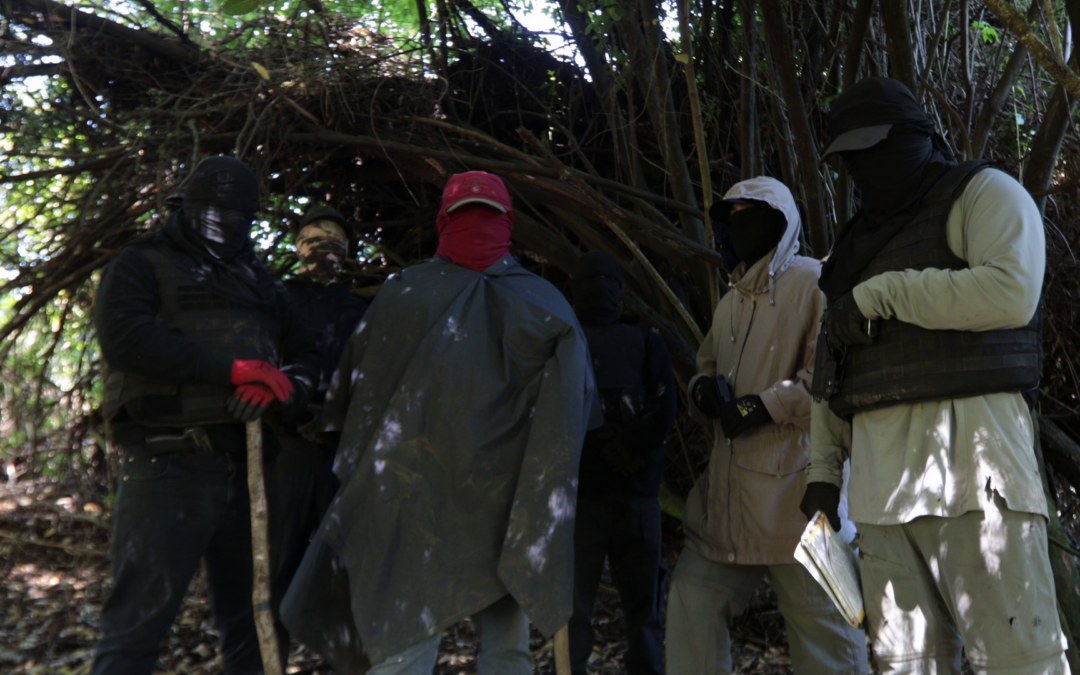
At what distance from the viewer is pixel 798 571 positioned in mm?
2777

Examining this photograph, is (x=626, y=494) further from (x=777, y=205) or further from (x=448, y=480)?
(x=777, y=205)

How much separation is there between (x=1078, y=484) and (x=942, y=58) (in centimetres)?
205

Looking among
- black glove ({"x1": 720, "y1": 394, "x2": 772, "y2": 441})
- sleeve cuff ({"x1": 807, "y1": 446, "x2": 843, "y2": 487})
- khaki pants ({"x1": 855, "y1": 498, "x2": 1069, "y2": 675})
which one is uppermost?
black glove ({"x1": 720, "y1": 394, "x2": 772, "y2": 441})

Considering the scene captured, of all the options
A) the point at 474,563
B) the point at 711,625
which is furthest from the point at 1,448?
the point at 711,625

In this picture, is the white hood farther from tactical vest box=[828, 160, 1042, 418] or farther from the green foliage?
the green foliage

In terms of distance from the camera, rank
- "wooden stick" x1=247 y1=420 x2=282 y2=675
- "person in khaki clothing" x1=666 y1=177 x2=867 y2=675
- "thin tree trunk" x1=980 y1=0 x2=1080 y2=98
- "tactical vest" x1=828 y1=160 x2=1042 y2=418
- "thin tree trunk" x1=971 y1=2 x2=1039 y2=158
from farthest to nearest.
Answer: "thin tree trunk" x1=971 y1=2 x2=1039 y2=158 → "wooden stick" x1=247 y1=420 x2=282 y2=675 → "person in khaki clothing" x1=666 y1=177 x2=867 y2=675 → "tactical vest" x1=828 y1=160 x2=1042 y2=418 → "thin tree trunk" x1=980 y1=0 x2=1080 y2=98

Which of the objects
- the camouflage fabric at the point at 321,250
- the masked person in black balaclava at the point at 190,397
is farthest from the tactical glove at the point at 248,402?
the camouflage fabric at the point at 321,250

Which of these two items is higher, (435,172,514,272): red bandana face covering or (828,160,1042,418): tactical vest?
(435,172,514,272): red bandana face covering

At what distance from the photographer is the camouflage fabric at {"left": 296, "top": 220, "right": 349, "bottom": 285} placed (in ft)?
13.0

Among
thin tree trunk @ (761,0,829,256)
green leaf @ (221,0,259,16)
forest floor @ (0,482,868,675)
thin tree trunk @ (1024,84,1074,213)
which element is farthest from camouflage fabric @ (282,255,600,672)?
thin tree trunk @ (1024,84,1074,213)

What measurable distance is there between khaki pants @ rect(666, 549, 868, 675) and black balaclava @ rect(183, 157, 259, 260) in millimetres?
1869

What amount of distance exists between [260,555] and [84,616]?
240cm

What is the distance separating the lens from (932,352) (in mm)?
2219

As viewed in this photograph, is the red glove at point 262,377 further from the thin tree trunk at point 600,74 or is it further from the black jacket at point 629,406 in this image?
the thin tree trunk at point 600,74
